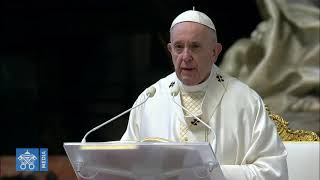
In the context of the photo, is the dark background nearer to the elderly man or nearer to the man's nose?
the elderly man

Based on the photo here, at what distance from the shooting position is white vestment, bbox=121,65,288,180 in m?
2.15

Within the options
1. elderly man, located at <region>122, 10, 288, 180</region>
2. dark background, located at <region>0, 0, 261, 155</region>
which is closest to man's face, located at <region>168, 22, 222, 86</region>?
elderly man, located at <region>122, 10, 288, 180</region>

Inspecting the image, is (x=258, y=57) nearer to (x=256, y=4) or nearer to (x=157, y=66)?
(x=256, y=4)

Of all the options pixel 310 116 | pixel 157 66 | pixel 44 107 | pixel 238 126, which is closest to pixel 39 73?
pixel 44 107

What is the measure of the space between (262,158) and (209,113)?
0.31 meters

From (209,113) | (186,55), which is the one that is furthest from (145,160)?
(209,113)

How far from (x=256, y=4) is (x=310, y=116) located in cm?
95

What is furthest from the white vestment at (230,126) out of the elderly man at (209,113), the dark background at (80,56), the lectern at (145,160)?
the dark background at (80,56)

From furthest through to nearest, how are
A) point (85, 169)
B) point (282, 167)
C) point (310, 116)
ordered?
point (310, 116) < point (282, 167) < point (85, 169)

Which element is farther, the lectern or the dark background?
the dark background

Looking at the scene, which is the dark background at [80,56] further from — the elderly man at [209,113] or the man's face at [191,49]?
the man's face at [191,49]

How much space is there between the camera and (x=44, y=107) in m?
4.52

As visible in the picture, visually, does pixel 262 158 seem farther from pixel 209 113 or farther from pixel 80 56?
pixel 80 56

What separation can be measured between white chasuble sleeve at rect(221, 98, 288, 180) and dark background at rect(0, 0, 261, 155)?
→ 2135mm
